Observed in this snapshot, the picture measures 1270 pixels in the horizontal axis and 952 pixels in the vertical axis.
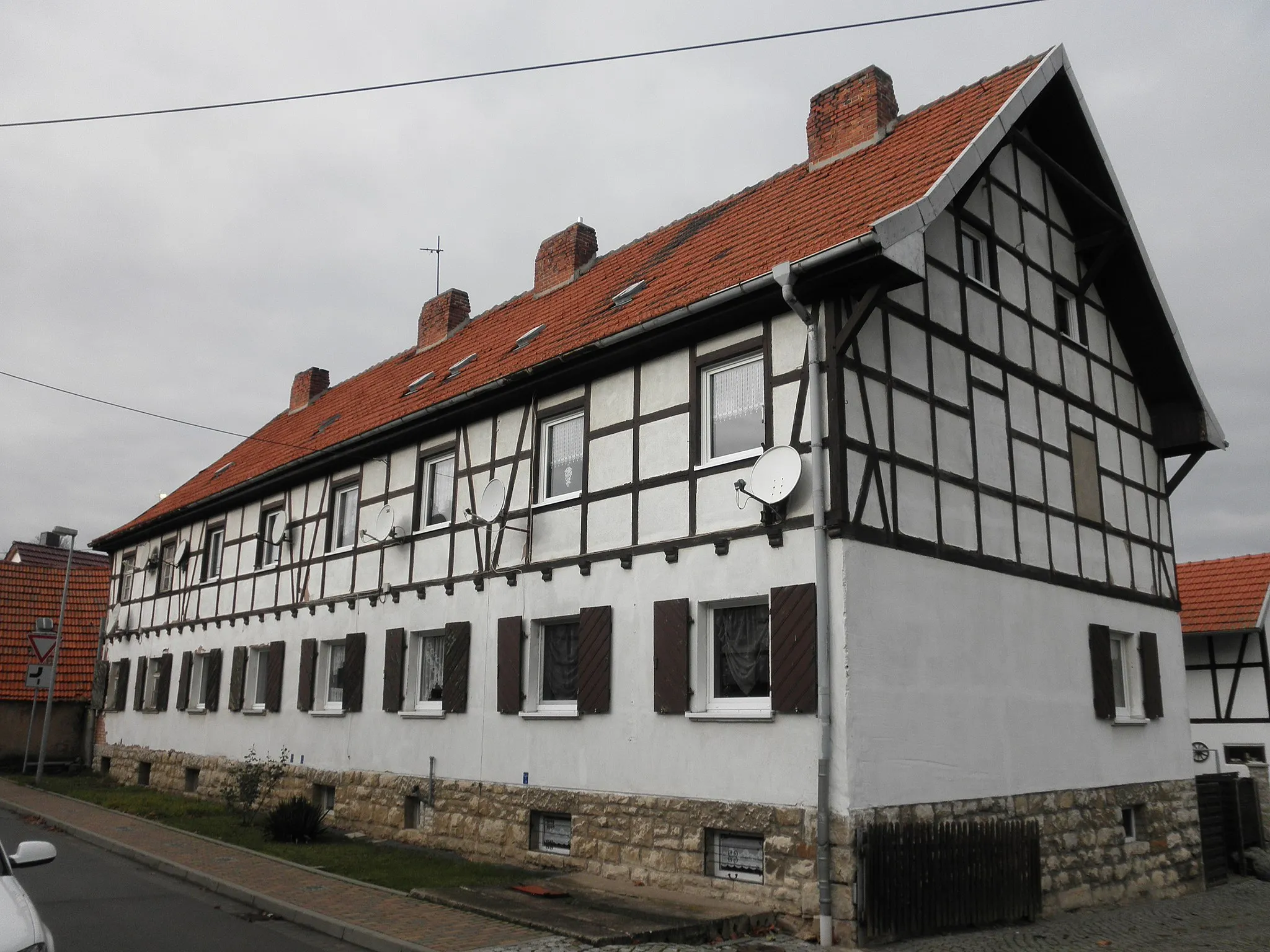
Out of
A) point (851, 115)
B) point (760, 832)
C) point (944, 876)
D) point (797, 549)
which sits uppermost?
point (851, 115)

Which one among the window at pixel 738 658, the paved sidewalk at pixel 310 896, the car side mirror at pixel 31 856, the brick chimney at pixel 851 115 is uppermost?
the brick chimney at pixel 851 115

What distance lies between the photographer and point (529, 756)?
1313 centimetres

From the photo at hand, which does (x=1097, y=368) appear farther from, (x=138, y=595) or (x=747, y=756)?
(x=138, y=595)

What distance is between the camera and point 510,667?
13562mm

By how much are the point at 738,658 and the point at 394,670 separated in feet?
21.4

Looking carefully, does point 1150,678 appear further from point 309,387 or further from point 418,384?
point 309,387

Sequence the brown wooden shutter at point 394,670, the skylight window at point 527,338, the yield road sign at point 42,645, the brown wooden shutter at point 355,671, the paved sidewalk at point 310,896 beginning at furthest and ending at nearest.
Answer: the yield road sign at point 42,645
the brown wooden shutter at point 355,671
the skylight window at point 527,338
the brown wooden shutter at point 394,670
the paved sidewalk at point 310,896

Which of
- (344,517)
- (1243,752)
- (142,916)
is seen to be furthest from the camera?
(1243,752)

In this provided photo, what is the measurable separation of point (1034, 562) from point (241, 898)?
9274 millimetres

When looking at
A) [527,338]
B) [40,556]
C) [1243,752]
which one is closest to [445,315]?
[527,338]

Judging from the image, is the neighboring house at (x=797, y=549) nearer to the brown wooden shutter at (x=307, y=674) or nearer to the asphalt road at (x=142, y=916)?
the brown wooden shutter at (x=307, y=674)

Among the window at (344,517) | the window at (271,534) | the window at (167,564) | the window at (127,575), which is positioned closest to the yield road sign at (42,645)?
the window at (167,564)

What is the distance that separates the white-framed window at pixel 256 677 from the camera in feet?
65.2

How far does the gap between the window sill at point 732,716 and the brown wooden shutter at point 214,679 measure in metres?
12.9
